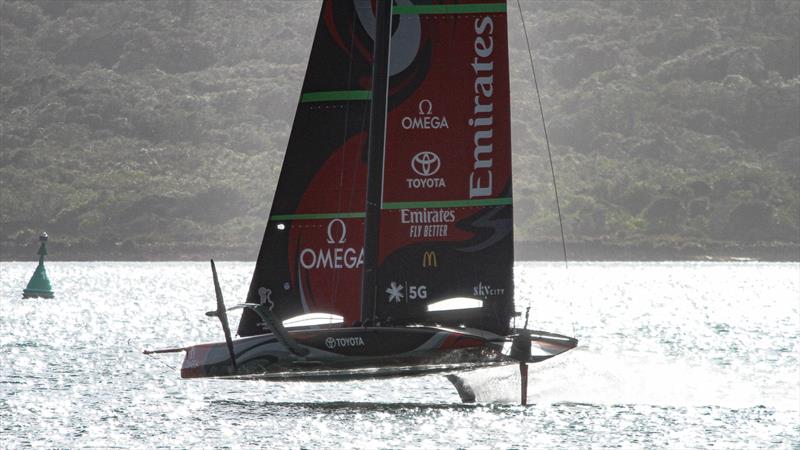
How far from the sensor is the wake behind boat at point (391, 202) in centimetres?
3228

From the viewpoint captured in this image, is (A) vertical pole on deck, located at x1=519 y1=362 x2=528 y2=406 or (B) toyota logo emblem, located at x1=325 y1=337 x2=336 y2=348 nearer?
(B) toyota logo emblem, located at x1=325 y1=337 x2=336 y2=348

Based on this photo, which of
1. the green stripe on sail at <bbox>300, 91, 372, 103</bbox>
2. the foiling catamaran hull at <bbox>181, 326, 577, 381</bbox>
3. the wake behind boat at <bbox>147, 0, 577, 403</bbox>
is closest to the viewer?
the foiling catamaran hull at <bbox>181, 326, 577, 381</bbox>

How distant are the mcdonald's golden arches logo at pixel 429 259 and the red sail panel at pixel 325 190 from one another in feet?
4.64

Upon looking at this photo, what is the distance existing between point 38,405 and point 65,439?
588cm

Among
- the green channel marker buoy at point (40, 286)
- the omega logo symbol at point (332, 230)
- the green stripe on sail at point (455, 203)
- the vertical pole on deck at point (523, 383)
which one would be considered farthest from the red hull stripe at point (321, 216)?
the green channel marker buoy at point (40, 286)

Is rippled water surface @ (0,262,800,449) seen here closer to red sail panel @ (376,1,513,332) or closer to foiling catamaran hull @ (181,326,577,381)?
foiling catamaran hull @ (181,326,577,381)

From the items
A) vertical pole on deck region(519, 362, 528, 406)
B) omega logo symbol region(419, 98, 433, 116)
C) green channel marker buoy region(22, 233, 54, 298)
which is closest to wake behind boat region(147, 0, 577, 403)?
omega logo symbol region(419, 98, 433, 116)

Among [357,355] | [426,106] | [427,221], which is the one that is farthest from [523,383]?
[426,106]

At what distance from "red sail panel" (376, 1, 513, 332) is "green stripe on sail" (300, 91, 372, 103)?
2.68ft

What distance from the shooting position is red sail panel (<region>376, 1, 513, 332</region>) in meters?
32.6

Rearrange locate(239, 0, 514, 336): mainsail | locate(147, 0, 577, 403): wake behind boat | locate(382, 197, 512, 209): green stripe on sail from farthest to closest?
locate(382, 197, 512, 209): green stripe on sail → locate(239, 0, 514, 336): mainsail → locate(147, 0, 577, 403): wake behind boat

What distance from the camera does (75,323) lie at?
78.5m

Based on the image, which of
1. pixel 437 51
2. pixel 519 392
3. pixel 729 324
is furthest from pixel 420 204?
pixel 729 324

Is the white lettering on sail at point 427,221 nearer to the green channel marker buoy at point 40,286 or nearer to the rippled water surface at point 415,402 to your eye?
the rippled water surface at point 415,402
